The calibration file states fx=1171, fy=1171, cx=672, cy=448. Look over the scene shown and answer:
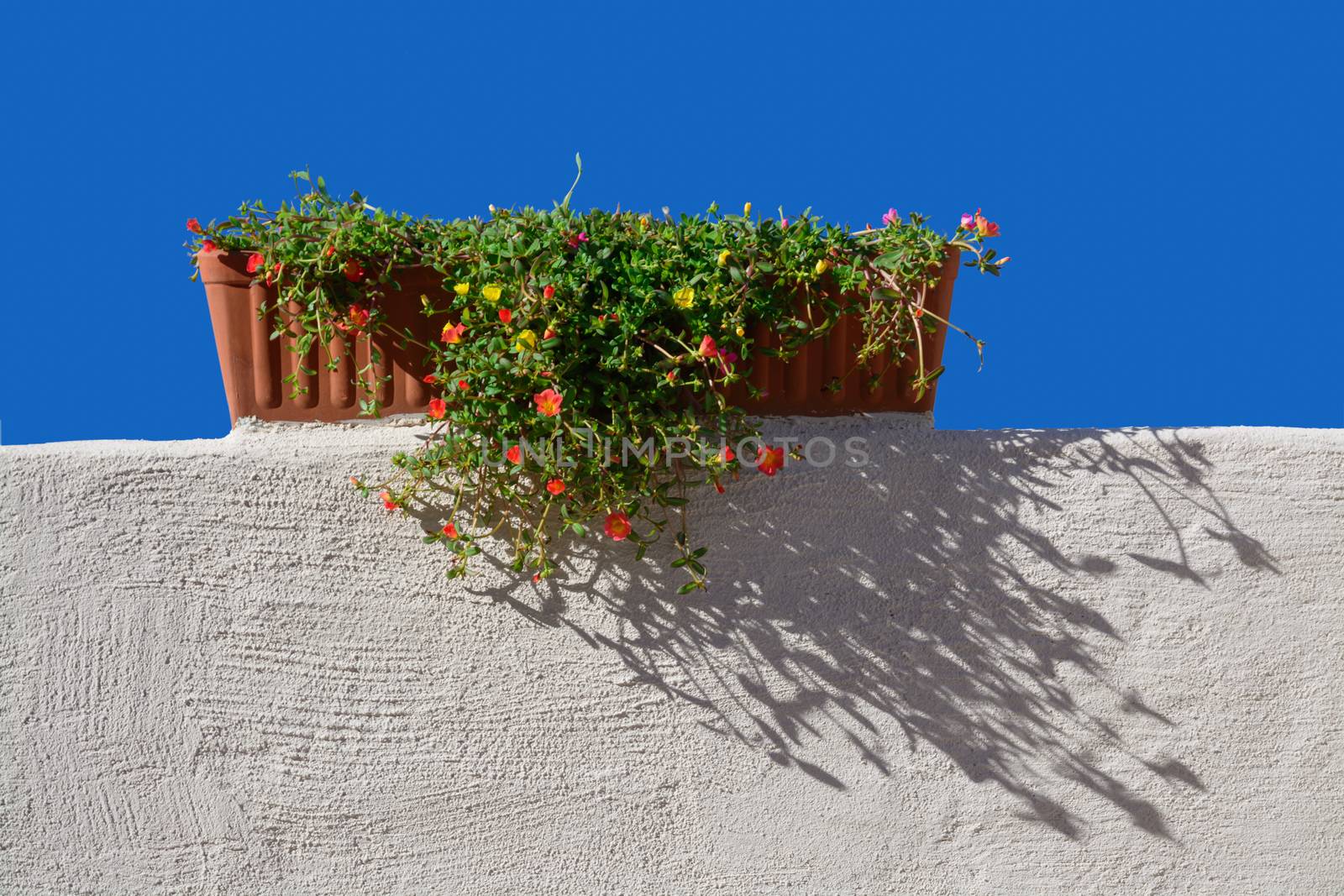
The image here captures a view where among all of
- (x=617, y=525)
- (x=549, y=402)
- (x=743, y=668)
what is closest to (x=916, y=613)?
(x=743, y=668)

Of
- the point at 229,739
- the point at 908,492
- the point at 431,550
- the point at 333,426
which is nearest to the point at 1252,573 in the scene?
the point at 908,492

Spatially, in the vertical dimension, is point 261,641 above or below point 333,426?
below

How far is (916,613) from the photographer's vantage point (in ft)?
9.71

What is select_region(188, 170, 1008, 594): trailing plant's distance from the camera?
2.71m

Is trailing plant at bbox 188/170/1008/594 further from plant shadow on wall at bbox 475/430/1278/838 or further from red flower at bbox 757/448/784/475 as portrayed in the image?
plant shadow on wall at bbox 475/430/1278/838

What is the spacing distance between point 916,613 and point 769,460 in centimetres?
58

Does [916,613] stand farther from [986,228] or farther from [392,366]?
[392,366]

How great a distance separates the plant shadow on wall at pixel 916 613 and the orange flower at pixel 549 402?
1.63ft

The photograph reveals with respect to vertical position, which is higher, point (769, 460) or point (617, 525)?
point (769, 460)

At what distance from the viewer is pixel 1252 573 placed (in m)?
2.99

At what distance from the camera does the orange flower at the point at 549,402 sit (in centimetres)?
261

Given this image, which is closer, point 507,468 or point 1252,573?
point 507,468

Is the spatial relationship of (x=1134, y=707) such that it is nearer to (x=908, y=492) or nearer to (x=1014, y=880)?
(x=1014, y=880)

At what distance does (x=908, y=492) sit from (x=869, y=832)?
863 mm
